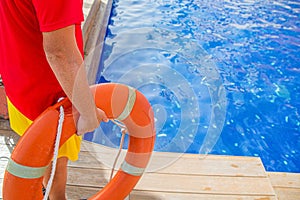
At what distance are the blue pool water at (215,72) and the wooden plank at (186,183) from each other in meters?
0.37

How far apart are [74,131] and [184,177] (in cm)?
94

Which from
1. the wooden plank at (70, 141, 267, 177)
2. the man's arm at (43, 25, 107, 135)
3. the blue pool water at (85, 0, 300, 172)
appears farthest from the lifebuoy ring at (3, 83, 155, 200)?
the blue pool water at (85, 0, 300, 172)

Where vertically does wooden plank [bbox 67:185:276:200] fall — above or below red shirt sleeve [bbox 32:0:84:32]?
below

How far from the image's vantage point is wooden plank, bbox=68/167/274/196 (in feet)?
6.41

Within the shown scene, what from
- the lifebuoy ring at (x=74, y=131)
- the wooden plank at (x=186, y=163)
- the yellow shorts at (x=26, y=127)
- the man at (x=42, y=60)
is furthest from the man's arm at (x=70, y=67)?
the wooden plank at (x=186, y=163)

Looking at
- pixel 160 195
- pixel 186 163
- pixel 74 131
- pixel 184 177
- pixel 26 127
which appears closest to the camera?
pixel 74 131

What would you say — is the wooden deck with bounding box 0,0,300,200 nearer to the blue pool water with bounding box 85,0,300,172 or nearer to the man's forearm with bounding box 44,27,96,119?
the blue pool water with bounding box 85,0,300,172

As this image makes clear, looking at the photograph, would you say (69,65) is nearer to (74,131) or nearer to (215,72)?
(74,131)

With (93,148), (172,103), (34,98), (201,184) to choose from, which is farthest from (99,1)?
(34,98)

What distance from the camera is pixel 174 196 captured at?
1.92 metres

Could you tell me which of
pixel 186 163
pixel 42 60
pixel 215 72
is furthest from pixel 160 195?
pixel 215 72

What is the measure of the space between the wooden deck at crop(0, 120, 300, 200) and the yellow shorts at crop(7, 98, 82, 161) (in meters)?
0.50

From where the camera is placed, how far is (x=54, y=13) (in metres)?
0.95

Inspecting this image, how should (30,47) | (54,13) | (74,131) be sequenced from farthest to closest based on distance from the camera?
(74,131)
(30,47)
(54,13)
